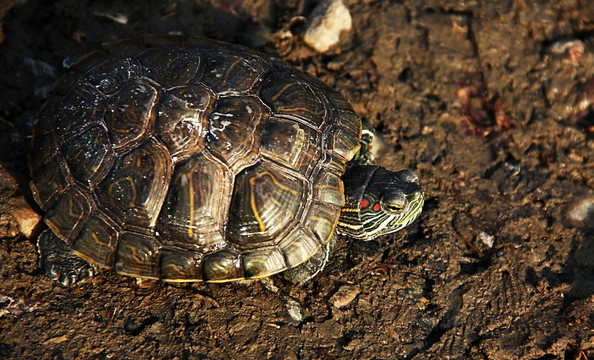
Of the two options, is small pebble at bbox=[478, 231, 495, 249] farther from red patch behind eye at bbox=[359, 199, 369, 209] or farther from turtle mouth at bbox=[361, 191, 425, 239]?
red patch behind eye at bbox=[359, 199, 369, 209]

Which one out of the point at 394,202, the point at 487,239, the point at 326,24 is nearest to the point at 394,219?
the point at 394,202

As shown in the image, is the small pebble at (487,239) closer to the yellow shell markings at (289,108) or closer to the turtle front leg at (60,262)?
the yellow shell markings at (289,108)

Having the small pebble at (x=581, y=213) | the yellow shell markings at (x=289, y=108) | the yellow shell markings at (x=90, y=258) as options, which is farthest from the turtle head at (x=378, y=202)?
the yellow shell markings at (x=90, y=258)

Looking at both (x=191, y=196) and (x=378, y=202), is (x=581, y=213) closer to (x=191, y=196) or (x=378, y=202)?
(x=378, y=202)

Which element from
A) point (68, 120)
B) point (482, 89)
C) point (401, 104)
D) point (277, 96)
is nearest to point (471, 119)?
point (482, 89)

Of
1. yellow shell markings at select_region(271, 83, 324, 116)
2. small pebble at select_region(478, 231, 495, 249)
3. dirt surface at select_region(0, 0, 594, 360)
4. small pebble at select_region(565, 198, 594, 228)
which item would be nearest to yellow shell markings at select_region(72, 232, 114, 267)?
dirt surface at select_region(0, 0, 594, 360)

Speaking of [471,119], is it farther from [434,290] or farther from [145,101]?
[145,101]
